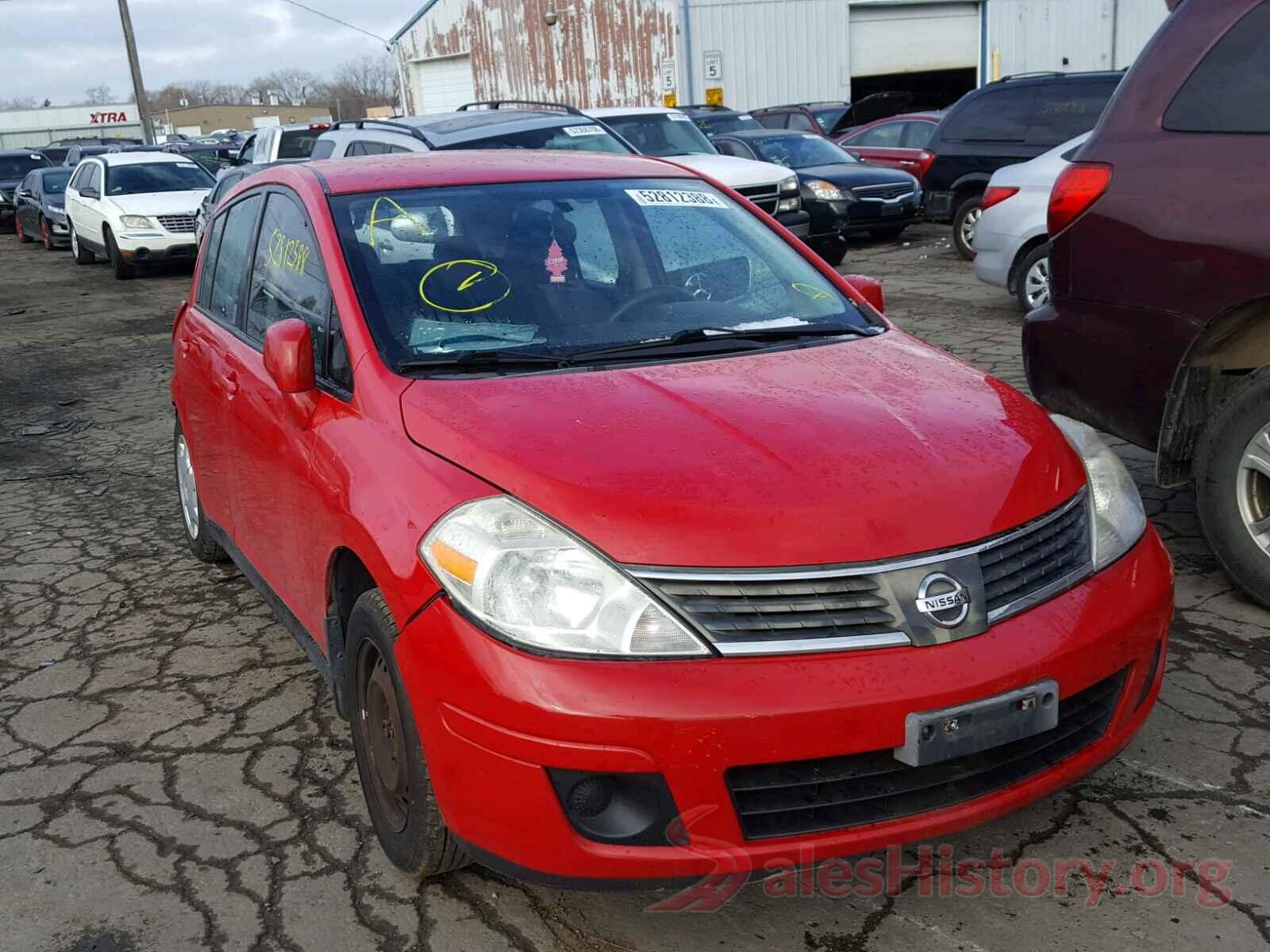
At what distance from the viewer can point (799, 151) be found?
16.0 m

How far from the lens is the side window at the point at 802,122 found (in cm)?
2005

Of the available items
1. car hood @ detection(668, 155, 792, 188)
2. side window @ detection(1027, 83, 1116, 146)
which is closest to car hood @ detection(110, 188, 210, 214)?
car hood @ detection(668, 155, 792, 188)

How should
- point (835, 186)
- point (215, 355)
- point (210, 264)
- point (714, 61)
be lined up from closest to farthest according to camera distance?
point (215, 355) < point (210, 264) < point (835, 186) < point (714, 61)

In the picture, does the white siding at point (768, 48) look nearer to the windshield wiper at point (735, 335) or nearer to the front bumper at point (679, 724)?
the windshield wiper at point (735, 335)

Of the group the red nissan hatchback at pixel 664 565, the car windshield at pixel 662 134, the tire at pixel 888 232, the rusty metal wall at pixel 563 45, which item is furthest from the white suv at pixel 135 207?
the red nissan hatchback at pixel 664 565

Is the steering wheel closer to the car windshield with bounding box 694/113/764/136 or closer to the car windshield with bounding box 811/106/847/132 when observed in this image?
the car windshield with bounding box 694/113/764/136

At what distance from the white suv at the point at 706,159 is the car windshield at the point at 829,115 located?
9.71 m

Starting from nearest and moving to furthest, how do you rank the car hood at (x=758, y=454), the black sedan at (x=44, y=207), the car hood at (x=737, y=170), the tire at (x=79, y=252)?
the car hood at (x=758, y=454)
the car hood at (x=737, y=170)
the tire at (x=79, y=252)
the black sedan at (x=44, y=207)

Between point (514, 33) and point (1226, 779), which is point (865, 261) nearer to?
point (1226, 779)

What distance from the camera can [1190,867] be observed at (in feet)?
9.44

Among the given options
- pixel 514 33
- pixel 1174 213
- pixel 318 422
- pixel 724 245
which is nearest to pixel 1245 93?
pixel 1174 213

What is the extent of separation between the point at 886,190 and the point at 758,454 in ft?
43.8

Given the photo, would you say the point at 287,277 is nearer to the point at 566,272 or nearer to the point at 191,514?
the point at 566,272

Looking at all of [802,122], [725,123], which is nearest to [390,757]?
[725,123]
